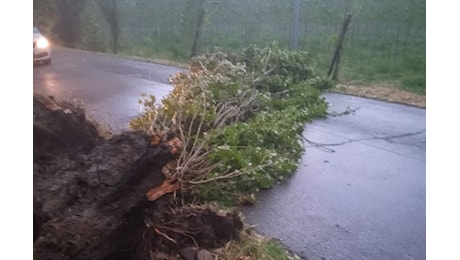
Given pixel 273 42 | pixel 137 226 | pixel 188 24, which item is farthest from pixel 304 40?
pixel 137 226

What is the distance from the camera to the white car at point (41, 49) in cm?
128

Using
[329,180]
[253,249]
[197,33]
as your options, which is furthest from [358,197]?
[197,33]

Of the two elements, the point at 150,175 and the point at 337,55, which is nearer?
the point at 150,175

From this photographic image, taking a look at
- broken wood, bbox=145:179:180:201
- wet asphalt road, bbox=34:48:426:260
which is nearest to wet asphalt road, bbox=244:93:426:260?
wet asphalt road, bbox=34:48:426:260

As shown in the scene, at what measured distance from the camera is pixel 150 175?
1524mm

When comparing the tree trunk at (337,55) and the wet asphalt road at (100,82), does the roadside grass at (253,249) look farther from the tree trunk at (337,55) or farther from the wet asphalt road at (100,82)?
the tree trunk at (337,55)

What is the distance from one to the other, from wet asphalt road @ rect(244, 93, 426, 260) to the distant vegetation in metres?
0.32

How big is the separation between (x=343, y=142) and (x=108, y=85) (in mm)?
1793

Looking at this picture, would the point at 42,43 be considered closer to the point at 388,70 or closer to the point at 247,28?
the point at 247,28

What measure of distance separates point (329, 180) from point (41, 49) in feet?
5.23

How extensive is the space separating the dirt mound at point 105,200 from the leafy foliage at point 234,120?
0.23 meters

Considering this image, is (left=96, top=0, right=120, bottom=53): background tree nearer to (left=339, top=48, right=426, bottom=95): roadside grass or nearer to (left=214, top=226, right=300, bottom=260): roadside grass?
(left=214, top=226, right=300, bottom=260): roadside grass

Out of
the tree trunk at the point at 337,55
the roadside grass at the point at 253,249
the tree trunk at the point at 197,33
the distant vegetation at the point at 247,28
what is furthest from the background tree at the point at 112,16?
the tree trunk at the point at 337,55
